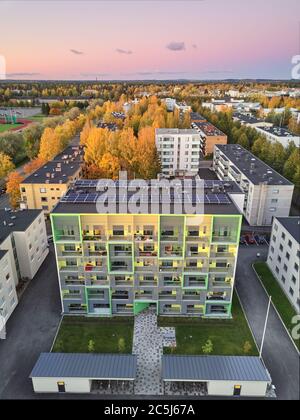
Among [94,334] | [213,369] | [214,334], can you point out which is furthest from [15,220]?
[213,369]

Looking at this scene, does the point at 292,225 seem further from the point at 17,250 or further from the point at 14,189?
the point at 14,189

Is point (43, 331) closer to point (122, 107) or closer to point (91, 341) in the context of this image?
point (91, 341)

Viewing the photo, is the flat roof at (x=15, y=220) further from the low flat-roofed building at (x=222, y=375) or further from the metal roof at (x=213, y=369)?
the low flat-roofed building at (x=222, y=375)

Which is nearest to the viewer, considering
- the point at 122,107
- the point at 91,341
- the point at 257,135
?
the point at 91,341

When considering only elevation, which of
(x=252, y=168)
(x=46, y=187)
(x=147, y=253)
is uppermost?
(x=252, y=168)

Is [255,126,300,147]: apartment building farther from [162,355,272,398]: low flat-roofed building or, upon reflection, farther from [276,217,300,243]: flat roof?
[162,355,272,398]: low flat-roofed building
